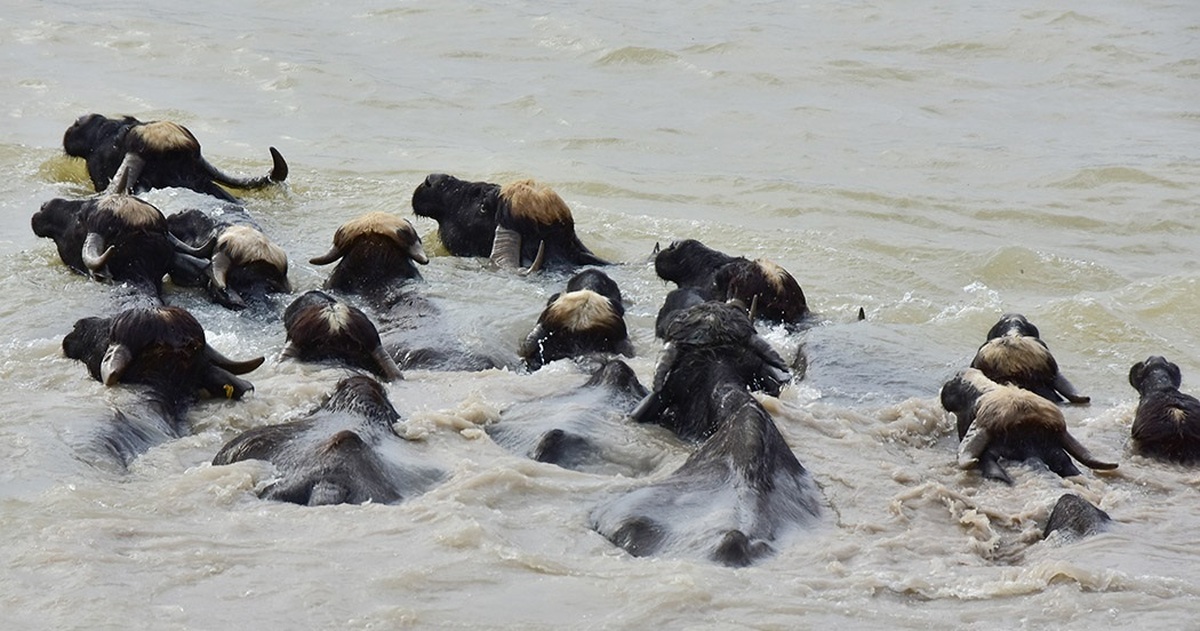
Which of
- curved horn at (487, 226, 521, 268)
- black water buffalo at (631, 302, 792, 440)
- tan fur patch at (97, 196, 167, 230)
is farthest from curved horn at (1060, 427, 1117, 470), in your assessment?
tan fur patch at (97, 196, 167, 230)

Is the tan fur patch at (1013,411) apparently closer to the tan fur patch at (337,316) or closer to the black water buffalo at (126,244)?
the tan fur patch at (337,316)

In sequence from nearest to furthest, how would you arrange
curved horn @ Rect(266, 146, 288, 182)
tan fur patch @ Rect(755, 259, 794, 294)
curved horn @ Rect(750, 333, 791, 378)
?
curved horn @ Rect(750, 333, 791, 378), tan fur patch @ Rect(755, 259, 794, 294), curved horn @ Rect(266, 146, 288, 182)

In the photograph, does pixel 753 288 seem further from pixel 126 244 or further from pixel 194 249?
pixel 126 244

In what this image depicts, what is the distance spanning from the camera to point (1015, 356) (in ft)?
30.0

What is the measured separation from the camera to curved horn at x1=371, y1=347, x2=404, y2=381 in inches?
359

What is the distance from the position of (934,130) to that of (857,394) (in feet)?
31.4

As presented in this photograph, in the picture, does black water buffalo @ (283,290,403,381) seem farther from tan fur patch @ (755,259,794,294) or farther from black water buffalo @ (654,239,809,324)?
tan fur patch @ (755,259,794,294)

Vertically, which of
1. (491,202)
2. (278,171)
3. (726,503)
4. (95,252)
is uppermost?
(726,503)

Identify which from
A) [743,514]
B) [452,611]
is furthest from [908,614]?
[452,611]

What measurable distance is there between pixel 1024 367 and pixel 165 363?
455 centimetres

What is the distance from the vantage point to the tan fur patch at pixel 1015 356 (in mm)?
9102

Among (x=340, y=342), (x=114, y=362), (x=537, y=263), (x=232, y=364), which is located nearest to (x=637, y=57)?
(x=537, y=263)

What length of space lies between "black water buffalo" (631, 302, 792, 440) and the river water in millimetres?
201

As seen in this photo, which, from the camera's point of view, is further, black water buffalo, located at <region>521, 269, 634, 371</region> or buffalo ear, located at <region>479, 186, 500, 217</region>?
buffalo ear, located at <region>479, 186, 500, 217</region>
